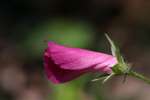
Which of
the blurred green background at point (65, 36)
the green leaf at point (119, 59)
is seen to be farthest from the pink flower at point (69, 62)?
the blurred green background at point (65, 36)

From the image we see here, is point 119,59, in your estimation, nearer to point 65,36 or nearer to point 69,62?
point 69,62

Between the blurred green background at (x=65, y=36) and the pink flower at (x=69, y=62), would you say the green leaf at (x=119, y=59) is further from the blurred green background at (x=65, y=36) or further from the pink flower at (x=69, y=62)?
the blurred green background at (x=65, y=36)

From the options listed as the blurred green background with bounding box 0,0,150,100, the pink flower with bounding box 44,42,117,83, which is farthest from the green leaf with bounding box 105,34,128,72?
the blurred green background with bounding box 0,0,150,100

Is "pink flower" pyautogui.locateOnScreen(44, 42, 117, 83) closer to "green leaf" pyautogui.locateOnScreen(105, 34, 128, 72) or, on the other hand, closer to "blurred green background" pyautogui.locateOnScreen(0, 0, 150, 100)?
"green leaf" pyautogui.locateOnScreen(105, 34, 128, 72)

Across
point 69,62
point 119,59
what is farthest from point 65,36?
point 69,62

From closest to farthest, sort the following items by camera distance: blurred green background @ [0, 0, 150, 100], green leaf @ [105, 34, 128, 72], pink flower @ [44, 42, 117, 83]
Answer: pink flower @ [44, 42, 117, 83], green leaf @ [105, 34, 128, 72], blurred green background @ [0, 0, 150, 100]

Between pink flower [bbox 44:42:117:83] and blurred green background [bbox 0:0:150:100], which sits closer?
pink flower [bbox 44:42:117:83]
